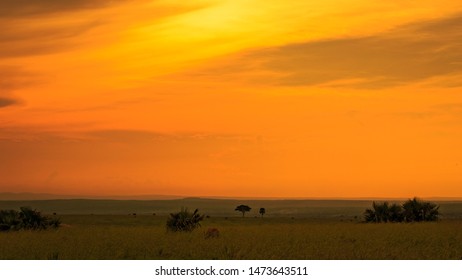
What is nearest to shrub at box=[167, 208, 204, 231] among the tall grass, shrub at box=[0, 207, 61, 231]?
the tall grass

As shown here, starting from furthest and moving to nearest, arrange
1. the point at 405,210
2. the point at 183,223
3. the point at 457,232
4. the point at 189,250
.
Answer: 1. the point at 405,210
2. the point at 183,223
3. the point at 457,232
4. the point at 189,250

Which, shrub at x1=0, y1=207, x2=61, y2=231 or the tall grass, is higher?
shrub at x1=0, y1=207, x2=61, y2=231

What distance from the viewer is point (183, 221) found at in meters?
44.2

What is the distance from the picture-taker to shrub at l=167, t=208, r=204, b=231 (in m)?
43.9

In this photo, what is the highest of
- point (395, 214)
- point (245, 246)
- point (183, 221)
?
point (395, 214)

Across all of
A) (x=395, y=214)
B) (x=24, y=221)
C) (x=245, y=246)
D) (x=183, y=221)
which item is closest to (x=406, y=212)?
(x=395, y=214)

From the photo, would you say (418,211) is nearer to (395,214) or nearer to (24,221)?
(395,214)

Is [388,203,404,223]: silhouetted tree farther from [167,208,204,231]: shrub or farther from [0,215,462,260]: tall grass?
[167,208,204,231]: shrub

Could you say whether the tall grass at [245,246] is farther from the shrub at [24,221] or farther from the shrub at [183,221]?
the shrub at [24,221]
